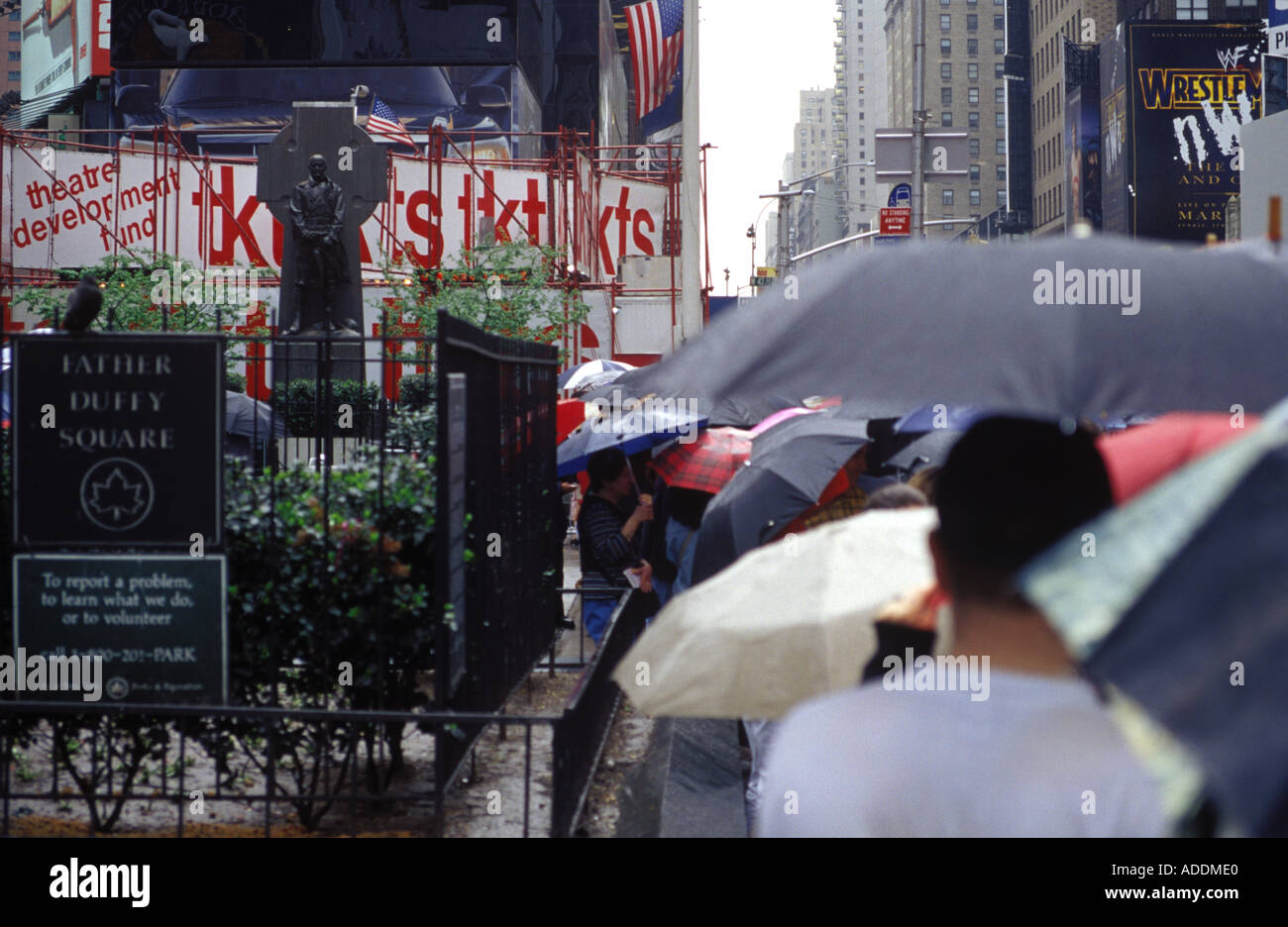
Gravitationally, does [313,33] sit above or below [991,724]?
above

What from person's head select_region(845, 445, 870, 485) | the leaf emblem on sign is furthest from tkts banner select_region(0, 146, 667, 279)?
the leaf emblem on sign

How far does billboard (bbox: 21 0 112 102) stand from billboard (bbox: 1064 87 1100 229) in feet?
152

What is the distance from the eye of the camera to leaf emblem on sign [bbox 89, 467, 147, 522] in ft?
19.7

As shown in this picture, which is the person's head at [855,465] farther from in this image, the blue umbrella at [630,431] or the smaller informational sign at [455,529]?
the smaller informational sign at [455,529]

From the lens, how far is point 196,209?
117ft

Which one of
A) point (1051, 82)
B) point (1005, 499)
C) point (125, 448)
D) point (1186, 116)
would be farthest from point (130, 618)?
point (1051, 82)

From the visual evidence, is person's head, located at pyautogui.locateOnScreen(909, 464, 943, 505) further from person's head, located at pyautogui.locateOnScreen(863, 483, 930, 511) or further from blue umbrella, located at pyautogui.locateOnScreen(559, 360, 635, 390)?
blue umbrella, located at pyautogui.locateOnScreen(559, 360, 635, 390)

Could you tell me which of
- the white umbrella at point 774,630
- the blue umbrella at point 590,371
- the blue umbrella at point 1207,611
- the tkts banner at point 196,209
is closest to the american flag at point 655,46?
the tkts banner at point 196,209

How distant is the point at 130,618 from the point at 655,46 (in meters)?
46.3

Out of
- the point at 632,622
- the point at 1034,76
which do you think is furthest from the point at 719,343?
the point at 1034,76

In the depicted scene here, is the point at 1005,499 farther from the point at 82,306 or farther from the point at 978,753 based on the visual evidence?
the point at 82,306

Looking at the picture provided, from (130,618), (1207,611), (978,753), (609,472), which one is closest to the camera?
(1207,611)

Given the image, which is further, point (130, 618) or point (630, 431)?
point (630, 431)

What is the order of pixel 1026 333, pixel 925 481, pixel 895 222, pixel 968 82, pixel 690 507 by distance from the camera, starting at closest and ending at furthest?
pixel 1026 333
pixel 925 481
pixel 690 507
pixel 895 222
pixel 968 82
